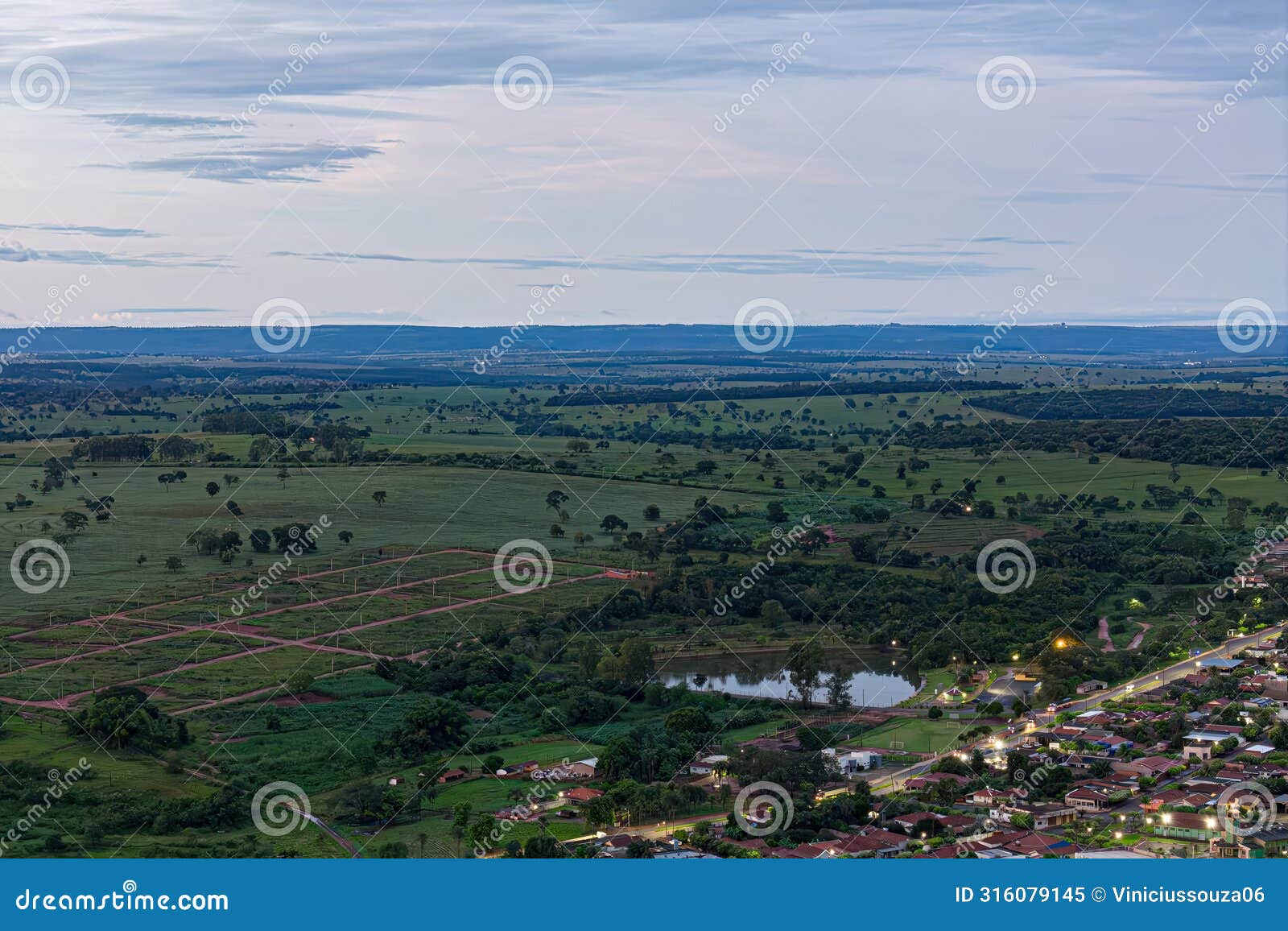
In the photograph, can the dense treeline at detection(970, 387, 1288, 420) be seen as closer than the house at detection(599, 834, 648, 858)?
No

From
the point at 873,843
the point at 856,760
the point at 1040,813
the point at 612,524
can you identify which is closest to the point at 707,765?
the point at 856,760

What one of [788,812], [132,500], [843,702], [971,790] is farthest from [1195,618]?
[132,500]

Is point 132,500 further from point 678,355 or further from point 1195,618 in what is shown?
point 678,355

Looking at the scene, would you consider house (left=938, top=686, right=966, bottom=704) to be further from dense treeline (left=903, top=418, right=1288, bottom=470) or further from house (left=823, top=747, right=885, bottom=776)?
dense treeline (left=903, top=418, right=1288, bottom=470)

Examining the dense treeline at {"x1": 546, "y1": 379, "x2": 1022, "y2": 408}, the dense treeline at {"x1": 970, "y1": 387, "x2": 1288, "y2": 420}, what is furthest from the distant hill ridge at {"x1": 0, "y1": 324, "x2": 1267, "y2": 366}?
the dense treeline at {"x1": 970, "y1": 387, "x2": 1288, "y2": 420}

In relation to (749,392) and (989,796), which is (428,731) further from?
(749,392)
